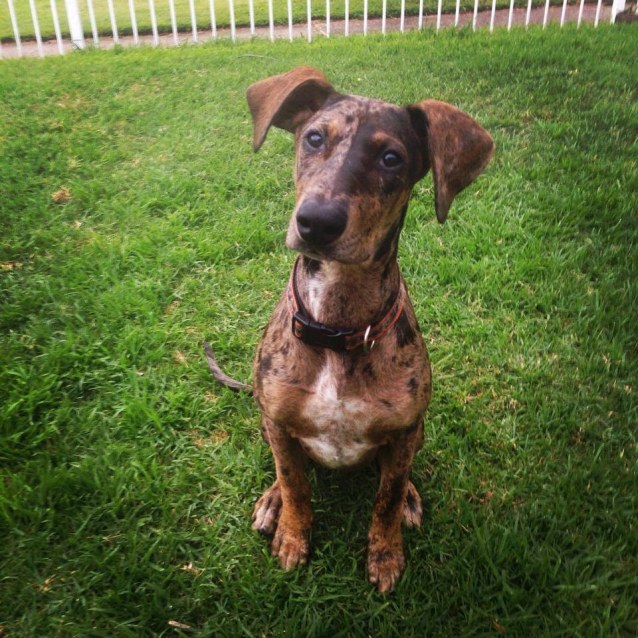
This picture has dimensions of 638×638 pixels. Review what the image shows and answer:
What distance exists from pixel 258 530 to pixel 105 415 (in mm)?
1101

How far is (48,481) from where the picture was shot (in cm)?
271

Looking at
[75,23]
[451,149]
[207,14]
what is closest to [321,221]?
[451,149]

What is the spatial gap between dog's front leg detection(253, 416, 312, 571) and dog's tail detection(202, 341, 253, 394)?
2.48 feet

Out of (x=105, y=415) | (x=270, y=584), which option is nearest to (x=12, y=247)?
(x=105, y=415)

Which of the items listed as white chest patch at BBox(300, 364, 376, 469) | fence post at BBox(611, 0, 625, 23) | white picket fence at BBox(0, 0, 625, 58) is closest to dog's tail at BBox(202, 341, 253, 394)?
white chest patch at BBox(300, 364, 376, 469)

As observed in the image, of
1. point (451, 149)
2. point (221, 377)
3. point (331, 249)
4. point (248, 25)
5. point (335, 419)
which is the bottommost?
point (221, 377)

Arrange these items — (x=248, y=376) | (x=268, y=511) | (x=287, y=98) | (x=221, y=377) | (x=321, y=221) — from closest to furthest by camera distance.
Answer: (x=321, y=221) → (x=287, y=98) → (x=268, y=511) → (x=221, y=377) → (x=248, y=376)

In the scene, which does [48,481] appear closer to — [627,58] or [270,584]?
[270,584]

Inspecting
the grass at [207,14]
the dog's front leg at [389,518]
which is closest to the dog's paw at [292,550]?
the dog's front leg at [389,518]

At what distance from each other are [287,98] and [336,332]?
3.09 feet

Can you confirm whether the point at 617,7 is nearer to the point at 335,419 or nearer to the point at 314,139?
the point at 314,139

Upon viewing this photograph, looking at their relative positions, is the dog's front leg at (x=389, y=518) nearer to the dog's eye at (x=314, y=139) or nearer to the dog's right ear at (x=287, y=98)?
the dog's eye at (x=314, y=139)

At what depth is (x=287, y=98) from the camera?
7.72ft

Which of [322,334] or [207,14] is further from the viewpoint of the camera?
[207,14]
